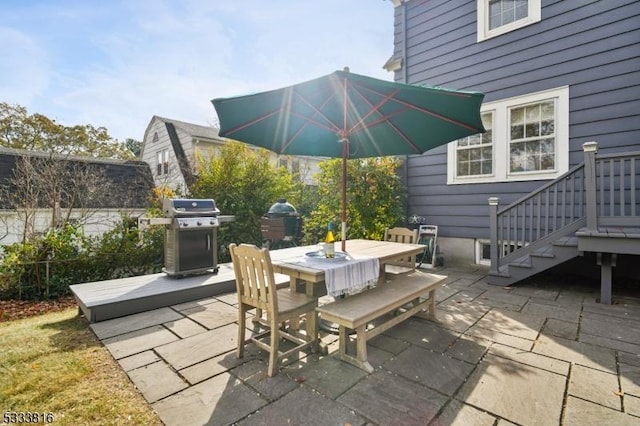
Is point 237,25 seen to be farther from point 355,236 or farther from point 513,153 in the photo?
point 513,153

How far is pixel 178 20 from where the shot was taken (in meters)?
5.02

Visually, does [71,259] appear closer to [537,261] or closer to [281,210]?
[281,210]

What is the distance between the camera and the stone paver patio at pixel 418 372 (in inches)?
70.9

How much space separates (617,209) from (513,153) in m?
1.64

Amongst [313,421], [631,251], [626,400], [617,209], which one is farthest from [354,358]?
[617,209]

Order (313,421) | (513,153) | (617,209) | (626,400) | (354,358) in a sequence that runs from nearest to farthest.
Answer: (313,421) → (626,400) → (354,358) → (617,209) → (513,153)

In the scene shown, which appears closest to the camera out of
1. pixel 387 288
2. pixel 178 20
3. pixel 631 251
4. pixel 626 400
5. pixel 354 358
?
pixel 626 400

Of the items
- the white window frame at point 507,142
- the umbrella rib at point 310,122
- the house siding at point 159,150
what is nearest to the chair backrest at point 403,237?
the umbrella rib at point 310,122

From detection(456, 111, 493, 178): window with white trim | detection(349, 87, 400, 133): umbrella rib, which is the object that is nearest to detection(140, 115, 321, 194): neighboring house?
detection(456, 111, 493, 178): window with white trim

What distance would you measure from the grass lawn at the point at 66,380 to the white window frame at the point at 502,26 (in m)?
7.07

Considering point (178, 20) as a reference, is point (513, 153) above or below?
below

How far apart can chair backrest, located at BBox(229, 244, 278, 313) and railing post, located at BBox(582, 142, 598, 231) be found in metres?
4.10

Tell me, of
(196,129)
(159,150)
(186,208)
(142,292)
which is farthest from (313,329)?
(159,150)

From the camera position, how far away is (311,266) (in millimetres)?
2541
